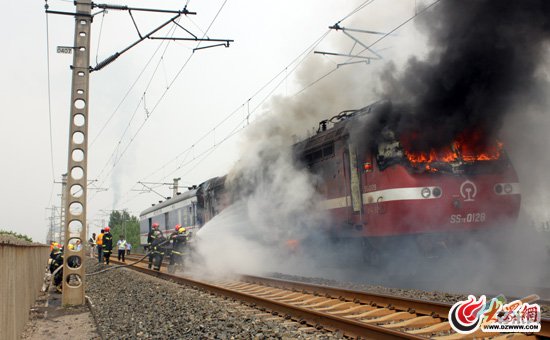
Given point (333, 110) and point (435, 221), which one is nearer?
point (435, 221)

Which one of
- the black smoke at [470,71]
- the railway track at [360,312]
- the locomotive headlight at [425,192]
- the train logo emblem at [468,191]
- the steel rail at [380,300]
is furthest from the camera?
the train logo emblem at [468,191]

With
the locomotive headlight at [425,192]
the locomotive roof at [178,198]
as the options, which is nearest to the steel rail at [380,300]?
the locomotive headlight at [425,192]

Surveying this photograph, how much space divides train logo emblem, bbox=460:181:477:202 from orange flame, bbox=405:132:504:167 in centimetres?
51

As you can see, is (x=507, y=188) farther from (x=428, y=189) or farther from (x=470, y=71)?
(x=470, y=71)

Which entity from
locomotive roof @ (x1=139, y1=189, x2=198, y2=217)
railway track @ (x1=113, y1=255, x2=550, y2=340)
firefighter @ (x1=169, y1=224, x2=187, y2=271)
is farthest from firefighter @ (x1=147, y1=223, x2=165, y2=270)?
railway track @ (x1=113, y1=255, x2=550, y2=340)

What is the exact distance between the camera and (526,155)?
12.0m

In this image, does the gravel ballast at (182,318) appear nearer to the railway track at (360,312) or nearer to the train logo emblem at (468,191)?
the railway track at (360,312)

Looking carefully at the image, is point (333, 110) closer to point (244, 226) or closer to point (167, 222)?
point (244, 226)

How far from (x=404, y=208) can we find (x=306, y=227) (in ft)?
13.2

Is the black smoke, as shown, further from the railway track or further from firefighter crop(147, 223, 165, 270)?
firefighter crop(147, 223, 165, 270)

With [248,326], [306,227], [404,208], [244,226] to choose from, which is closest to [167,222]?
[244,226]

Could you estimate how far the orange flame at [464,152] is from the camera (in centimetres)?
1048

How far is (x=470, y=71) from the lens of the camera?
34.0 feet

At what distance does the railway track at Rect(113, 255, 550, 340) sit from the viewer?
5.76m
